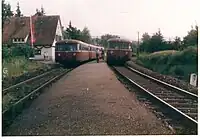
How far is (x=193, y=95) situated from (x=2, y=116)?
2.72 m

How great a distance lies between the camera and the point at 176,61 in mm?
5723

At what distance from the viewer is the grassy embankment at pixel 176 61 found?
4283 mm

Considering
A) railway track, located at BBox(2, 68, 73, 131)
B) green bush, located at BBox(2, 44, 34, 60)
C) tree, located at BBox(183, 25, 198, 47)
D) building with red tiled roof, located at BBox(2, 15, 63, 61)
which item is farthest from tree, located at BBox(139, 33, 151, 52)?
railway track, located at BBox(2, 68, 73, 131)

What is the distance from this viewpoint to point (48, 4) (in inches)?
159

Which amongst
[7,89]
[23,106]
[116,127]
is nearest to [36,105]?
[23,106]

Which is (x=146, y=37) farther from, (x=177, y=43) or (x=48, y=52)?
(x=48, y=52)

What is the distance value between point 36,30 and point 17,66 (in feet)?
1.71

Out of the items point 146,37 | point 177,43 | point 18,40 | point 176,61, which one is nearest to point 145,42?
point 146,37

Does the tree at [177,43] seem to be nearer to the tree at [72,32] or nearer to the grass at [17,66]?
the tree at [72,32]

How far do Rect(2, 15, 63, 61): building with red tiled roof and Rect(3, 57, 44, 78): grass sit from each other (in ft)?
0.73

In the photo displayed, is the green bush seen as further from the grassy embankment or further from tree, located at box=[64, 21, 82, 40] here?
the grassy embankment

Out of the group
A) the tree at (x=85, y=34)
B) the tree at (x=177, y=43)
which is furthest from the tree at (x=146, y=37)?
the tree at (x=85, y=34)

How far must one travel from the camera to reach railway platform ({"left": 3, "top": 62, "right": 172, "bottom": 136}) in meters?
3.73

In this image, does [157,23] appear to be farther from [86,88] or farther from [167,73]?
[167,73]
